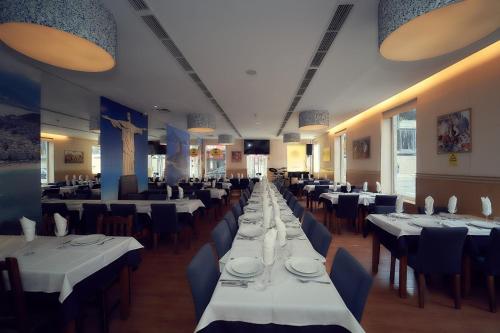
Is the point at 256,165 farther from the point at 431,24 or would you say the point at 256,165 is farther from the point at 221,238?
the point at 431,24

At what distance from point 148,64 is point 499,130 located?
16.8 feet

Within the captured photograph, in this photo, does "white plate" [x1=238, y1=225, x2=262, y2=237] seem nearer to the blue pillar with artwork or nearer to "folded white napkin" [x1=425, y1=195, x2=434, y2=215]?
"folded white napkin" [x1=425, y1=195, x2=434, y2=215]

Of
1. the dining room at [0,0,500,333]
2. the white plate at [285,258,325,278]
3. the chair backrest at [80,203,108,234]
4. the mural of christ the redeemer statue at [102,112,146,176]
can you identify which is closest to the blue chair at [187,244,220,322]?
the dining room at [0,0,500,333]

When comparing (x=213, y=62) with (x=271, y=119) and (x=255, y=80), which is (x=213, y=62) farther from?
(x=271, y=119)

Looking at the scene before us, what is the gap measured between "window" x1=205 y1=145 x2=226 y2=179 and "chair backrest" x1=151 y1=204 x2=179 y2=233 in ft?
36.4

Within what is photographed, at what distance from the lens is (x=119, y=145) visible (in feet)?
21.0

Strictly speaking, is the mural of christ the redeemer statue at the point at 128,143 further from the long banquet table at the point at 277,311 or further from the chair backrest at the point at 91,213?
the long banquet table at the point at 277,311

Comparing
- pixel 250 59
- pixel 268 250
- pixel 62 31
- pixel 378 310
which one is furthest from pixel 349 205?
pixel 62 31

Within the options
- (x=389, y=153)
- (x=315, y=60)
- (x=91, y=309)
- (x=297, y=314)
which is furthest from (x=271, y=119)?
(x=297, y=314)

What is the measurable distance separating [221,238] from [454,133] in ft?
14.2

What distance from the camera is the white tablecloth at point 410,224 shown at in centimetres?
270

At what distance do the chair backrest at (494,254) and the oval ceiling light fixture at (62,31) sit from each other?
13.2ft

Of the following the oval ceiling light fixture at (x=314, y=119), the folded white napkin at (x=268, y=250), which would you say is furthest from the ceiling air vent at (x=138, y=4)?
the oval ceiling light fixture at (x=314, y=119)

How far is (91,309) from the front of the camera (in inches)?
98.6
